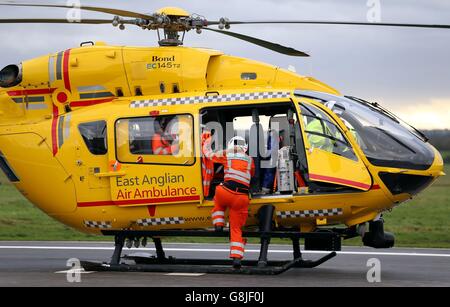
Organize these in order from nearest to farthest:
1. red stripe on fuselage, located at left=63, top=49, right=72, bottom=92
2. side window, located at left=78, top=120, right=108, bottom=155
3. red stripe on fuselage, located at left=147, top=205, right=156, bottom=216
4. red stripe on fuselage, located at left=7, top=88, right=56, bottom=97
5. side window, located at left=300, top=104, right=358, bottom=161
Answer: side window, located at left=300, top=104, right=358, bottom=161, red stripe on fuselage, located at left=147, top=205, right=156, bottom=216, side window, located at left=78, top=120, right=108, bottom=155, red stripe on fuselage, located at left=63, top=49, right=72, bottom=92, red stripe on fuselage, located at left=7, top=88, right=56, bottom=97

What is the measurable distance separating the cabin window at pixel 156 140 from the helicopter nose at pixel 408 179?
264cm

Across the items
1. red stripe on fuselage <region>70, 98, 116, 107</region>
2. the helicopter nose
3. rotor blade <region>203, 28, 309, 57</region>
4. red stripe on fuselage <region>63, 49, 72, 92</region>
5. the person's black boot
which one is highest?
rotor blade <region>203, 28, 309, 57</region>

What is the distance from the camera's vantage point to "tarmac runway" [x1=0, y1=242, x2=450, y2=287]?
12.7m

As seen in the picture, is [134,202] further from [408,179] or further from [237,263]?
[408,179]

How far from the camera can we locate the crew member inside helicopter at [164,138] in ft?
45.0

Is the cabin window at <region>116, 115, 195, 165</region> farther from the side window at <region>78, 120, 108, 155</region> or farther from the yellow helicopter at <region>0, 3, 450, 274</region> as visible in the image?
the side window at <region>78, 120, 108, 155</region>

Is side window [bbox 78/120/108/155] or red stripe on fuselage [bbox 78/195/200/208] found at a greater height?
side window [bbox 78/120/108/155]

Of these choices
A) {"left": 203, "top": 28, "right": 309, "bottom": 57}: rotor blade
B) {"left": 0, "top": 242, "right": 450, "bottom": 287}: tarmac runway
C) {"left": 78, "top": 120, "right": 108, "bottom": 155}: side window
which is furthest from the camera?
{"left": 78, "top": 120, "right": 108, "bottom": 155}: side window

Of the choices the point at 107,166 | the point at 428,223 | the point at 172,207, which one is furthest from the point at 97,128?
the point at 428,223

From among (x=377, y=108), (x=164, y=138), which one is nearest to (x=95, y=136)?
(x=164, y=138)

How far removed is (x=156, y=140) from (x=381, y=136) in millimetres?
3079

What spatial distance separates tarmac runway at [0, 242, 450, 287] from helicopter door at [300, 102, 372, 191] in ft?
4.41

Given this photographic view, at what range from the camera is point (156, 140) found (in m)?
13.8

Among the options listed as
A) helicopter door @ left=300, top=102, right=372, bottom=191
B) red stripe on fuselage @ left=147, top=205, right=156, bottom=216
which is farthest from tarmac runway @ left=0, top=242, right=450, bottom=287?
helicopter door @ left=300, top=102, right=372, bottom=191
